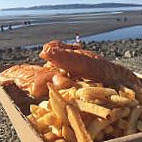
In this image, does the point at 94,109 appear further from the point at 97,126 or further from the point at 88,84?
the point at 88,84

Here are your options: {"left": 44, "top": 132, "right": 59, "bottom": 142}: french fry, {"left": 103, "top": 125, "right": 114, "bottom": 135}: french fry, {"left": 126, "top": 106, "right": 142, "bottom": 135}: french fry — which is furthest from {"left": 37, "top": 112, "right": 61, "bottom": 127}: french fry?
{"left": 126, "top": 106, "right": 142, "bottom": 135}: french fry

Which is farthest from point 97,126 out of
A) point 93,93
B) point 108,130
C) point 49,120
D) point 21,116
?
point 21,116

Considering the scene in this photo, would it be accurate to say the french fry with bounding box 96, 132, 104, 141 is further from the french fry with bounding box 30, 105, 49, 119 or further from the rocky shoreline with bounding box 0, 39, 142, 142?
the rocky shoreline with bounding box 0, 39, 142, 142

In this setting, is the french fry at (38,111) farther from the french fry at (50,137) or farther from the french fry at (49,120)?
the french fry at (50,137)

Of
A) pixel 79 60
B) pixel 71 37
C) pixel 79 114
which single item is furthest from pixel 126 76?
pixel 71 37

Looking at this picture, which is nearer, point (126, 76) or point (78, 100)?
point (78, 100)

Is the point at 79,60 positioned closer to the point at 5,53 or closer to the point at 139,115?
the point at 139,115
